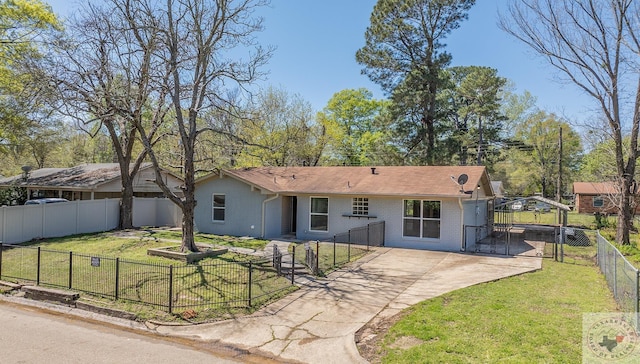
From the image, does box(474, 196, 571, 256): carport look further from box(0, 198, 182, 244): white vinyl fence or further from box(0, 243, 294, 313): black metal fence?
box(0, 198, 182, 244): white vinyl fence

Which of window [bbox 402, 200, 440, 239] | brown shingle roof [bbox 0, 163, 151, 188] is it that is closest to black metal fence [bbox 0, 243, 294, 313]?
window [bbox 402, 200, 440, 239]

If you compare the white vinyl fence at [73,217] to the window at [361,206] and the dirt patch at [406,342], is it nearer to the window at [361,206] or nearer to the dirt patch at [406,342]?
the window at [361,206]

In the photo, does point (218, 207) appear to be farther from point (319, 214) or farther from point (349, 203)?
point (349, 203)

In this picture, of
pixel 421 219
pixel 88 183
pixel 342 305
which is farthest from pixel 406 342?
pixel 88 183

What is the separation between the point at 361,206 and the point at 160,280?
9931 millimetres

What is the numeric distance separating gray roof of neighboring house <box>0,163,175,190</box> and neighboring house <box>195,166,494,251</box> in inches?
290

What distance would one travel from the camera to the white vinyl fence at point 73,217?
1634 centimetres

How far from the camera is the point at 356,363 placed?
602 cm

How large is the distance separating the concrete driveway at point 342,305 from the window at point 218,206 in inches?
357

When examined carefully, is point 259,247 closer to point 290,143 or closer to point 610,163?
point 290,143

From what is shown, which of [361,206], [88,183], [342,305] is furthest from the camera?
[88,183]

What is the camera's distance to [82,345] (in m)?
6.75

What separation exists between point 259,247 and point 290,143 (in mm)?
16840
